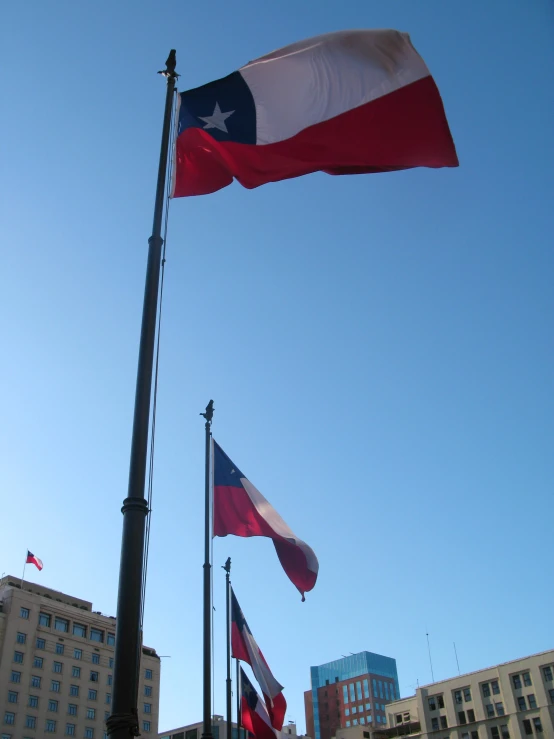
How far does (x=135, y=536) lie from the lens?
26.9ft

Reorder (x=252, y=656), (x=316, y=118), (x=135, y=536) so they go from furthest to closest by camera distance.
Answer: (x=252, y=656) → (x=316, y=118) → (x=135, y=536)

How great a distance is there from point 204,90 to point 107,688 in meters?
105

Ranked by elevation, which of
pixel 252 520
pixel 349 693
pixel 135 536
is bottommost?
pixel 135 536

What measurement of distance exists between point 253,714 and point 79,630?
284 ft

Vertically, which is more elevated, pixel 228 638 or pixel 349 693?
pixel 349 693

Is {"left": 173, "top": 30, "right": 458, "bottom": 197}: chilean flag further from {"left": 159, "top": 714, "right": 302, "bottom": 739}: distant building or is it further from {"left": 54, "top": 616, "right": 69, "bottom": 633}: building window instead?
{"left": 159, "top": 714, "right": 302, "bottom": 739}: distant building

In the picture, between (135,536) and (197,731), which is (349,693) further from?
(135,536)

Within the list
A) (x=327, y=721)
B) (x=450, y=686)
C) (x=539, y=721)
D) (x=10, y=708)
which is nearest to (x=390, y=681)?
(x=327, y=721)

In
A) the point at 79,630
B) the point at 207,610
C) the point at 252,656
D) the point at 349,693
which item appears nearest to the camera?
the point at 207,610

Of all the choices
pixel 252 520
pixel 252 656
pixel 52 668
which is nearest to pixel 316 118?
pixel 252 520

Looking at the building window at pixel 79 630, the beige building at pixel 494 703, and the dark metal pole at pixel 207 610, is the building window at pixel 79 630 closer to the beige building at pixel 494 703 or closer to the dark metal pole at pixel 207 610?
the beige building at pixel 494 703

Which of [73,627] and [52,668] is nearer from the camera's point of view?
[52,668]

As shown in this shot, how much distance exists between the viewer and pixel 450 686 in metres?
95.8

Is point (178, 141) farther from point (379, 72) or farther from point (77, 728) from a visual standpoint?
point (77, 728)
